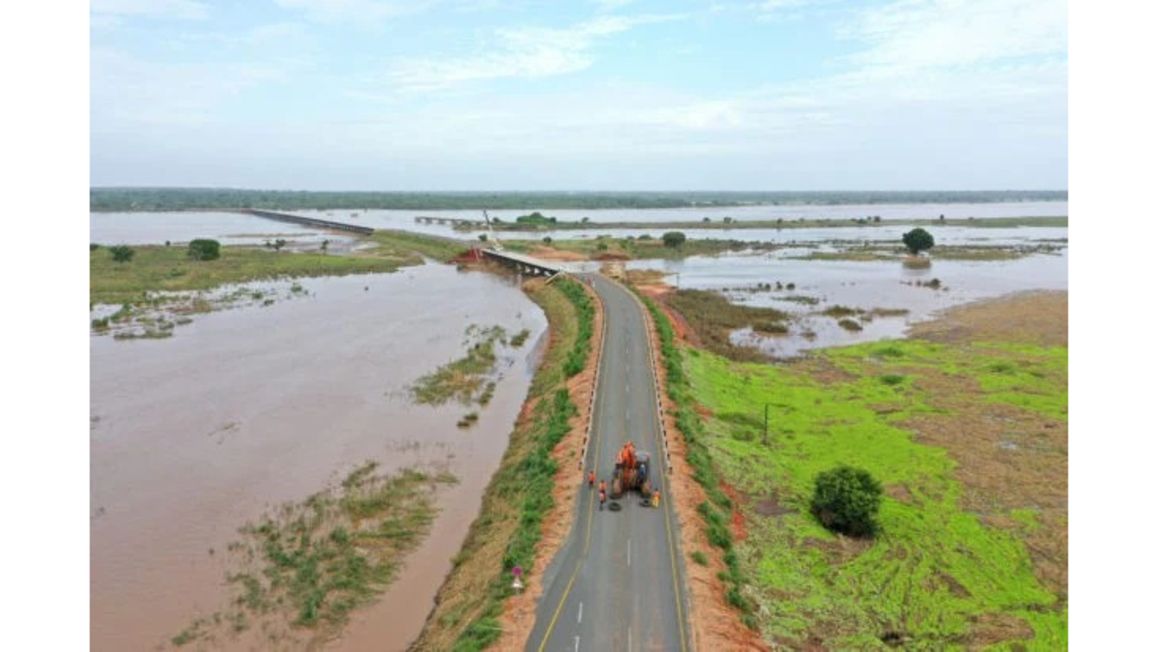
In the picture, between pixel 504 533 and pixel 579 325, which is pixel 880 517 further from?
pixel 579 325

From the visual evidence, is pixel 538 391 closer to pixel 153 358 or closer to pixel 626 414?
pixel 626 414

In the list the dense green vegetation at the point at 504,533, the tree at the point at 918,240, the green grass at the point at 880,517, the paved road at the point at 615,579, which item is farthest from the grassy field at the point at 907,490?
the tree at the point at 918,240

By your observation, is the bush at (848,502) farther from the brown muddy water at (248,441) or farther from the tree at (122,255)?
the tree at (122,255)

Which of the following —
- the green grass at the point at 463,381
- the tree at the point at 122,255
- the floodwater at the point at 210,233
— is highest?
the floodwater at the point at 210,233

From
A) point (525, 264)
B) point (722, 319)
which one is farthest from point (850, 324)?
point (525, 264)

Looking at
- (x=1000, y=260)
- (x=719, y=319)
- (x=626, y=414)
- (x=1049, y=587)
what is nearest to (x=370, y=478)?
(x=626, y=414)

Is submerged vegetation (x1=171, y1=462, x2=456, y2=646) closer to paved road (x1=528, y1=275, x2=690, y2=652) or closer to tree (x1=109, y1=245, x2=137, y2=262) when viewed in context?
paved road (x1=528, y1=275, x2=690, y2=652)
